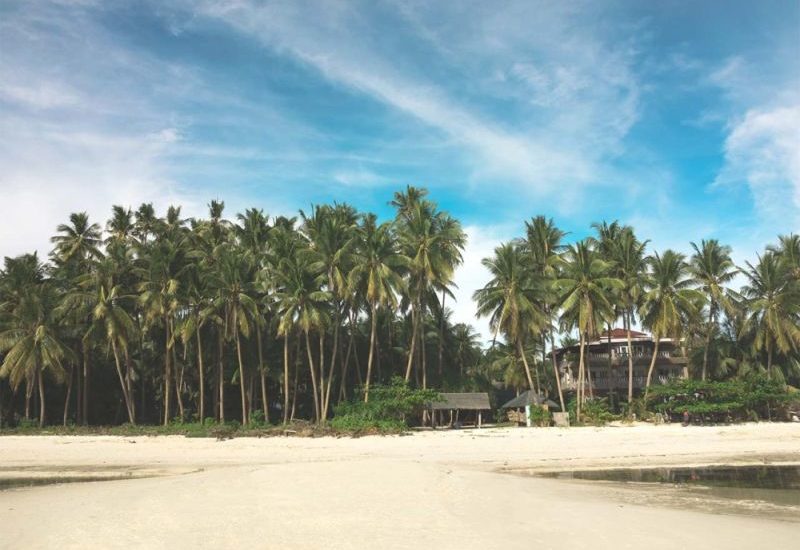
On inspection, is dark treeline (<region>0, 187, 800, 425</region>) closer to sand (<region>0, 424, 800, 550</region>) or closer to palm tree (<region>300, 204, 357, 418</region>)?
palm tree (<region>300, 204, 357, 418</region>)

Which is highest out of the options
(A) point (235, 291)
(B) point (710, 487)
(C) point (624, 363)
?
(A) point (235, 291)

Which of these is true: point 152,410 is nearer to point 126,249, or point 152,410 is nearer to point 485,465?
point 126,249

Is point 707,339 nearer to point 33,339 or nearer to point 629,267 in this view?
point 629,267

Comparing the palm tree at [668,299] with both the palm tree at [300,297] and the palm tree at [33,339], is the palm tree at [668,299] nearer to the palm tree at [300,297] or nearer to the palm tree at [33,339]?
the palm tree at [300,297]

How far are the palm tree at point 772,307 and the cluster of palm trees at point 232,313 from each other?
21.7 metres

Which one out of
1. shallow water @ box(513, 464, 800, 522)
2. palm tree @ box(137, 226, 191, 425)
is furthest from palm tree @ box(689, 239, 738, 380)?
palm tree @ box(137, 226, 191, 425)

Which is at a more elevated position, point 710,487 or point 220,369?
point 220,369

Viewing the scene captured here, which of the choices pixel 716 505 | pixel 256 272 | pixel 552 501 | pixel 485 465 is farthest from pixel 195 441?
pixel 716 505

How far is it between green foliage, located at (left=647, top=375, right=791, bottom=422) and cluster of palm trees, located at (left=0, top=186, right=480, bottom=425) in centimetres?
1579

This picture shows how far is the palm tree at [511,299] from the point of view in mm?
39312

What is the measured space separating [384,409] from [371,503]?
21.1 m

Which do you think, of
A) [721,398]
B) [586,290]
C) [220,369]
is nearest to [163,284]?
[220,369]

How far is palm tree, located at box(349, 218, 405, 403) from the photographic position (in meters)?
36.1

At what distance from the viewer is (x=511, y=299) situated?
3922 centimetres
